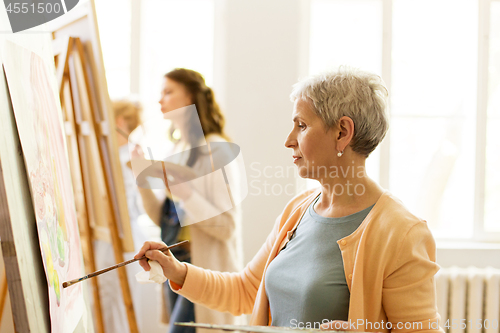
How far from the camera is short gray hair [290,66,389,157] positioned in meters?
0.96

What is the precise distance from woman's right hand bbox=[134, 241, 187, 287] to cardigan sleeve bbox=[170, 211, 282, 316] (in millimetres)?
20

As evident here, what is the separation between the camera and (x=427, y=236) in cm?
89

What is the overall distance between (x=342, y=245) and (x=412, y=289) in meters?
0.18

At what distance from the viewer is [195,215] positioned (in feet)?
5.04

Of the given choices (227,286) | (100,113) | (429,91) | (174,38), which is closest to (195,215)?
(227,286)

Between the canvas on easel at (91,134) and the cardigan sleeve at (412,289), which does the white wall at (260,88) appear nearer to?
the canvas on easel at (91,134)

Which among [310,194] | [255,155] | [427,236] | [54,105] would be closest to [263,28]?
[255,155]

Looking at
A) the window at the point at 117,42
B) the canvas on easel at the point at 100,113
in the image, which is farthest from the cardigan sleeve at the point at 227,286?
the window at the point at 117,42

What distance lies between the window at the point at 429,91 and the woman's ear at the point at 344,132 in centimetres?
142

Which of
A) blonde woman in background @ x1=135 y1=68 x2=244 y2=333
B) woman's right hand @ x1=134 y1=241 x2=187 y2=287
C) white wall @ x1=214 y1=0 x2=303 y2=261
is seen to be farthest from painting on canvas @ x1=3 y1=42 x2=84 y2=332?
white wall @ x1=214 y1=0 x2=303 y2=261

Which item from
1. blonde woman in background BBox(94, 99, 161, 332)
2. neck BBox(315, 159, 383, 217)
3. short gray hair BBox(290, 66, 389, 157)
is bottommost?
blonde woman in background BBox(94, 99, 161, 332)

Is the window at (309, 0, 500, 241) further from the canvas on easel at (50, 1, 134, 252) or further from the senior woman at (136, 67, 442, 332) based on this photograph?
the senior woman at (136, 67, 442, 332)

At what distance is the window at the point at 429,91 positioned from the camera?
7.66ft

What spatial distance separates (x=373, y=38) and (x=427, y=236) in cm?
177
